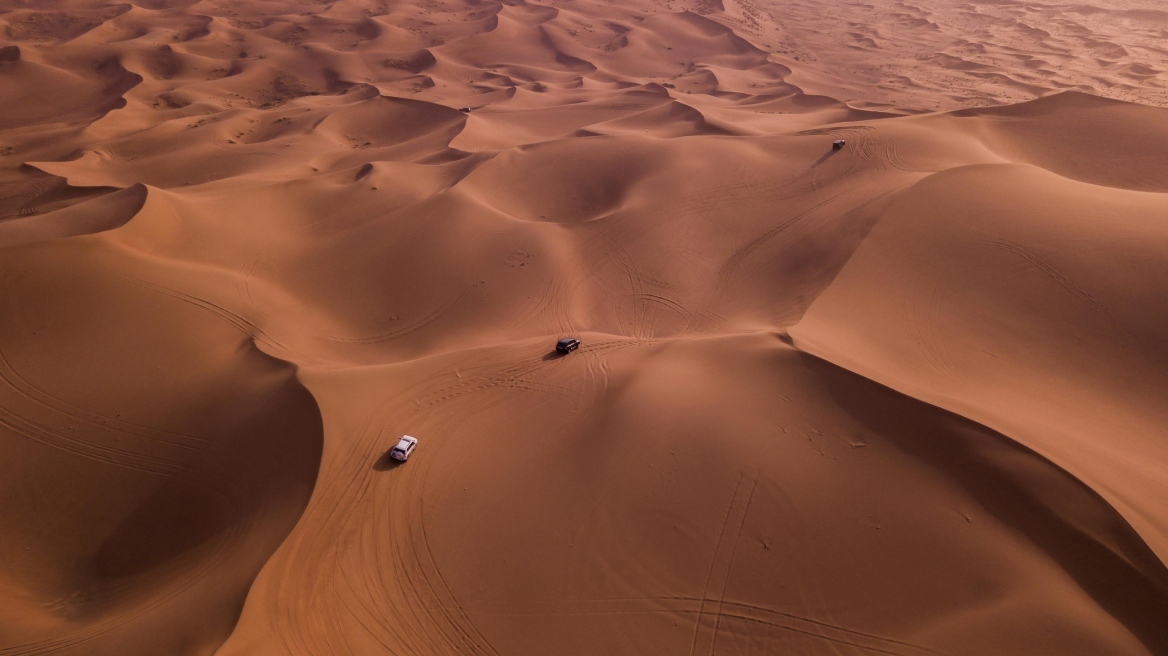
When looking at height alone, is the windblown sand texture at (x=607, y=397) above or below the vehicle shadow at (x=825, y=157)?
below

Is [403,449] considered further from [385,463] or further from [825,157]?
[825,157]

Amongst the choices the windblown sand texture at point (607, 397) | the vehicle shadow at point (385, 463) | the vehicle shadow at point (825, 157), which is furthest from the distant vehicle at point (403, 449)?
the vehicle shadow at point (825, 157)

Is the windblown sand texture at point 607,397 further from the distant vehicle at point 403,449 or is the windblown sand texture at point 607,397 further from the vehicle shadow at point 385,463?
the distant vehicle at point 403,449

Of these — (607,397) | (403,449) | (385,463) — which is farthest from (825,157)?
(385,463)

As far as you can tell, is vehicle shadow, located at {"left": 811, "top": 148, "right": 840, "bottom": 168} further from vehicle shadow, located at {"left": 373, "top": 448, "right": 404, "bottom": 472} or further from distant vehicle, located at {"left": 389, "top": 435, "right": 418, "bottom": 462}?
vehicle shadow, located at {"left": 373, "top": 448, "right": 404, "bottom": 472}

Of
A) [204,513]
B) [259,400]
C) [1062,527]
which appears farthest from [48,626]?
[1062,527]
